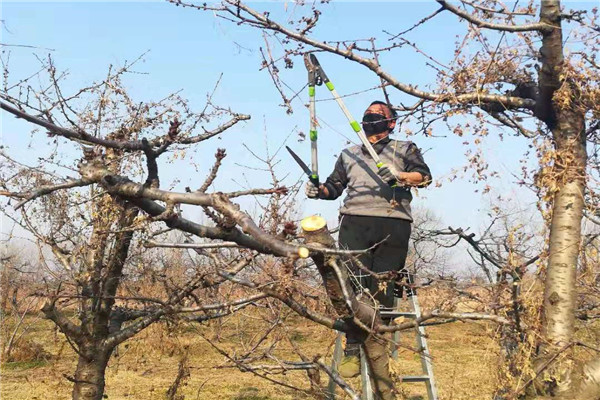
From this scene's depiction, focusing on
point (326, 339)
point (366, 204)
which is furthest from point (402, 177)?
point (326, 339)

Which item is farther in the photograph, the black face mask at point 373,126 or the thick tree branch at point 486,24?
the black face mask at point 373,126

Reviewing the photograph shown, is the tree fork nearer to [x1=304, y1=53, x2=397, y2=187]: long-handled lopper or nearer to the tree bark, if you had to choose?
the tree bark

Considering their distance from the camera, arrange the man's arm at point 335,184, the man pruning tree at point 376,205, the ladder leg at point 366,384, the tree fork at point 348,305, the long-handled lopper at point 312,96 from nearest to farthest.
A: the tree fork at point 348,305 < the long-handled lopper at point 312,96 < the ladder leg at point 366,384 < the man pruning tree at point 376,205 < the man's arm at point 335,184

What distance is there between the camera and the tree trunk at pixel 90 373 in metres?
4.33

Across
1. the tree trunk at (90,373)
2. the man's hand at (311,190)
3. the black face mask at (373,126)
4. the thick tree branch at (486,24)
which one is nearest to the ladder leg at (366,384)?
the man's hand at (311,190)

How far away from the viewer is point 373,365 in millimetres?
3109

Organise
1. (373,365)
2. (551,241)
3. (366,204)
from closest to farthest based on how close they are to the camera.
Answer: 1. (373,365)
2. (551,241)
3. (366,204)

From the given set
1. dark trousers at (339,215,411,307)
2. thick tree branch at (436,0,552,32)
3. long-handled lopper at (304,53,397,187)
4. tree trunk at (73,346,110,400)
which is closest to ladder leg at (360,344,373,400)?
dark trousers at (339,215,411,307)

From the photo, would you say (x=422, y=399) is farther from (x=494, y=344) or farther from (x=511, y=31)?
(x=511, y=31)

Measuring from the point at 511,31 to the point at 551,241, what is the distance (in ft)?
4.27

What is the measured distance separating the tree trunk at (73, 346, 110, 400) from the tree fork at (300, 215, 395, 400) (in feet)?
7.49

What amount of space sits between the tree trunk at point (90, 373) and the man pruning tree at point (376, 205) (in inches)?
72.5

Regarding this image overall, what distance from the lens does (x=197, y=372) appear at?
894 cm

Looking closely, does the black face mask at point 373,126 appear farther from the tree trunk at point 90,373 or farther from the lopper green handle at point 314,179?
the tree trunk at point 90,373
